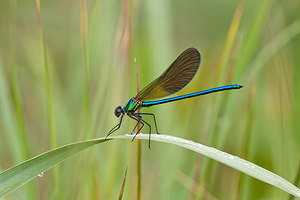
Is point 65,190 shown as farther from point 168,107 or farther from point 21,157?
point 168,107

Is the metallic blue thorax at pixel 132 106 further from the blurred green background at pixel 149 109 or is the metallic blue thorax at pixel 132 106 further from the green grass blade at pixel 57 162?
the green grass blade at pixel 57 162

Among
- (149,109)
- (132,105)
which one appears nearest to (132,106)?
(132,105)

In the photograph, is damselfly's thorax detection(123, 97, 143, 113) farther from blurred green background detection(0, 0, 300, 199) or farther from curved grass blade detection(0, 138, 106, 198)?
curved grass blade detection(0, 138, 106, 198)

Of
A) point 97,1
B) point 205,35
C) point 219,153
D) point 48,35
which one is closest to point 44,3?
point 48,35

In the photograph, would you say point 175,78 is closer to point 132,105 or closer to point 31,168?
point 132,105

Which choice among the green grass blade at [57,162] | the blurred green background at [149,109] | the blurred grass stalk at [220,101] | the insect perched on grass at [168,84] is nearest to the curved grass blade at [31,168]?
the green grass blade at [57,162]
